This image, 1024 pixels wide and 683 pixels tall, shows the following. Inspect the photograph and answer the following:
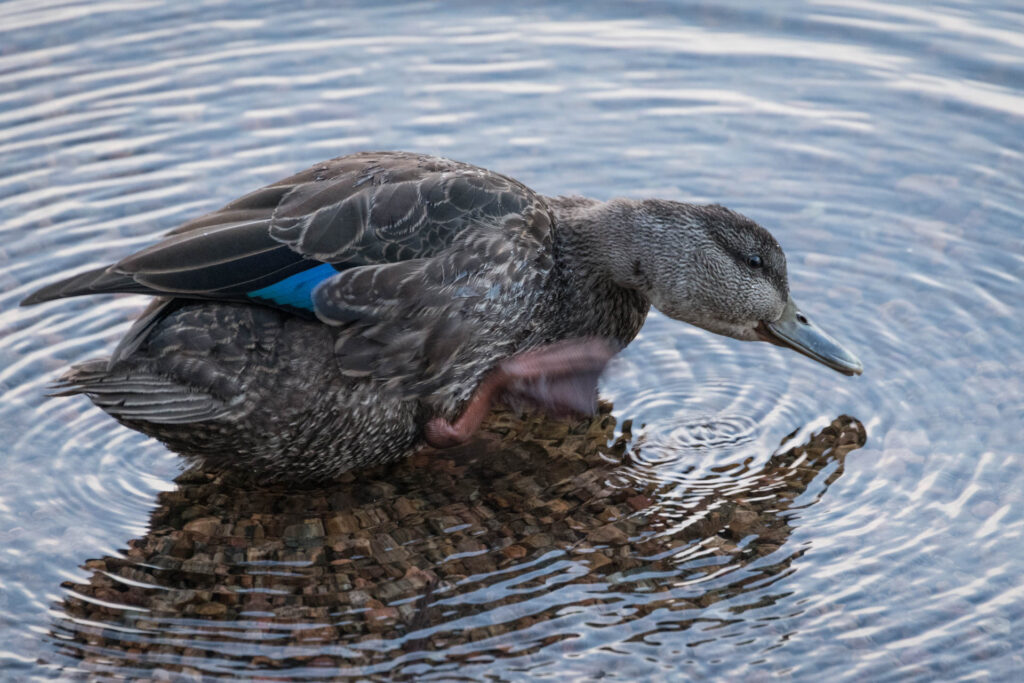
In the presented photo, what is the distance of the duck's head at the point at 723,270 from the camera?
21.2ft

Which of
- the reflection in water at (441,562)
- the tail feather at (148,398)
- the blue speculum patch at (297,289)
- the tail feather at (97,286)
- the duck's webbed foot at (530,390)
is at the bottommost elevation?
the reflection in water at (441,562)

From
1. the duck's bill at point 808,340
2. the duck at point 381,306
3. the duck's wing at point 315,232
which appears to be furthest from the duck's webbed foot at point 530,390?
the duck's bill at point 808,340

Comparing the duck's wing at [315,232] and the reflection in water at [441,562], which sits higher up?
the duck's wing at [315,232]

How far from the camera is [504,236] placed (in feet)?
19.5

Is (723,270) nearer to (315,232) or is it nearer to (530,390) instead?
(530,390)

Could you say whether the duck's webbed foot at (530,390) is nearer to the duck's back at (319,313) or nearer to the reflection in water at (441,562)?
the duck's back at (319,313)

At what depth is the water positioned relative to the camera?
5.26 metres

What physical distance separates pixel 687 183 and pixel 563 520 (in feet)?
9.83

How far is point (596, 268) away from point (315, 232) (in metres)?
1.52

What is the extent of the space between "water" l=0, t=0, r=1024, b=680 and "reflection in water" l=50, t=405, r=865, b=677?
0.06ft

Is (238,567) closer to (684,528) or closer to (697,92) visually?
(684,528)

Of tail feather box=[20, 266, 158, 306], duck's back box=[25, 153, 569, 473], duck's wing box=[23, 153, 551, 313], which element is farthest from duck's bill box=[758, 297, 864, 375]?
tail feather box=[20, 266, 158, 306]

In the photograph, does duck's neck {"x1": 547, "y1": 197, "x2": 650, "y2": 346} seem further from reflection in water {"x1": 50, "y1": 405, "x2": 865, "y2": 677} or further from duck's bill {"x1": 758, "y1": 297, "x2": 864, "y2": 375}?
duck's bill {"x1": 758, "y1": 297, "x2": 864, "y2": 375}

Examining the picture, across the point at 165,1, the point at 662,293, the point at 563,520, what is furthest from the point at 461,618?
the point at 165,1
